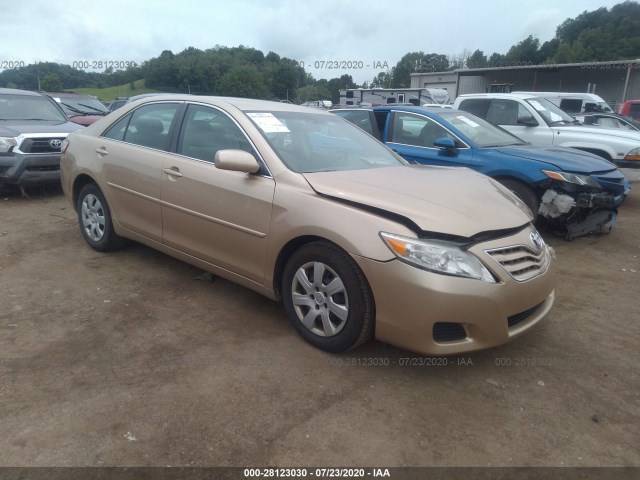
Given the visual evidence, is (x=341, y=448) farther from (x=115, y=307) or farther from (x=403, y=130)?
(x=403, y=130)

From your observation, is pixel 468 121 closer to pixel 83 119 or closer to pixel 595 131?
pixel 595 131

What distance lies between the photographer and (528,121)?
7.77 meters

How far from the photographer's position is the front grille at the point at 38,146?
6.86 meters

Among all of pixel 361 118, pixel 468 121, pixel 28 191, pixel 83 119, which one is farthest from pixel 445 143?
pixel 83 119

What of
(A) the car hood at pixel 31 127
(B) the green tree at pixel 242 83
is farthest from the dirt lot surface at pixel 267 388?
(B) the green tree at pixel 242 83

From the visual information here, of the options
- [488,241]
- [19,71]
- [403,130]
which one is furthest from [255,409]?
[19,71]

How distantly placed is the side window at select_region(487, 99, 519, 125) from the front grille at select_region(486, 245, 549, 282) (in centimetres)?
593

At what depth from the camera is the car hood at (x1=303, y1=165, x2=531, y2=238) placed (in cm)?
A: 273

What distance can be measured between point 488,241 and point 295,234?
3.83 feet

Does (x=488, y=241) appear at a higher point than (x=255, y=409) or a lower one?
higher

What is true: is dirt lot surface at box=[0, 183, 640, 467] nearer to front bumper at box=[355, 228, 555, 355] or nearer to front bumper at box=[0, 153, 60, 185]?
front bumper at box=[355, 228, 555, 355]

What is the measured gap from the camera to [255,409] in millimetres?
2518

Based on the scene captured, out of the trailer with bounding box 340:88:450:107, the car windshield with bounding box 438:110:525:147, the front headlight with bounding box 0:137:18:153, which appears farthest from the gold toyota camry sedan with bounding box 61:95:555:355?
the trailer with bounding box 340:88:450:107

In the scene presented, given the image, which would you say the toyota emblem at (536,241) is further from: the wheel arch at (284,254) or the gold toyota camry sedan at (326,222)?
the wheel arch at (284,254)
